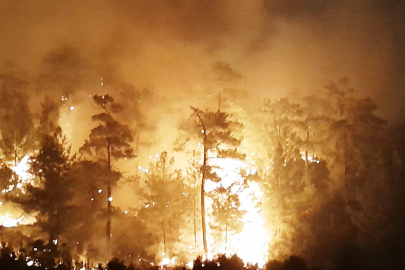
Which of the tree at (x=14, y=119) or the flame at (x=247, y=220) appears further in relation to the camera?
the tree at (x=14, y=119)

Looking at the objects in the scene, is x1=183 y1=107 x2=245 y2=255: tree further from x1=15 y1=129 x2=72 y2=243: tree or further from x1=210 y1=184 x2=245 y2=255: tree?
x1=15 y1=129 x2=72 y2=243: tree

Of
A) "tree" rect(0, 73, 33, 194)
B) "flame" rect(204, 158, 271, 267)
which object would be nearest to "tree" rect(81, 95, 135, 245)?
"flame" rect(204, 158, 271, 267)

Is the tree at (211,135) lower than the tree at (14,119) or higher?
lower

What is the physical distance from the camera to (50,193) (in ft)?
40.8

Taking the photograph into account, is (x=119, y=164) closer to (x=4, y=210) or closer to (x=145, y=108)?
(x=145, y=108)

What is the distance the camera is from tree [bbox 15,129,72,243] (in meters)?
12.5

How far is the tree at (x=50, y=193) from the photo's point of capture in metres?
12.5

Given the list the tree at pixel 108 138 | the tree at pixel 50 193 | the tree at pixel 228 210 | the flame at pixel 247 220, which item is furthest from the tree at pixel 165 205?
the tree at pixel 50 193

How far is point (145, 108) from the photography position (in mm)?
25000

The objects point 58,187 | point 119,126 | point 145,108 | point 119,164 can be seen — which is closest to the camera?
point 58,187

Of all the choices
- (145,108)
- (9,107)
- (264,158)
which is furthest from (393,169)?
(9,107)

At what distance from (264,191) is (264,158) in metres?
1.91

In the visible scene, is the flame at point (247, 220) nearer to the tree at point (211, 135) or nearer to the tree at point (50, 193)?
the tree at point (211, 135)

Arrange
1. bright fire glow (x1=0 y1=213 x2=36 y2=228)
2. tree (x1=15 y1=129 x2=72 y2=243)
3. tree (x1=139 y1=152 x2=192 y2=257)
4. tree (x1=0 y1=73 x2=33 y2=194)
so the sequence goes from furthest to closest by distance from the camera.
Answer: tree (x1=0 y1=73 x2=33 y2=194), tree (x1=139 y1=152 x2=192 y2=257), bright fire glow (x1=0 y1=213 x2=36 y2=228), tree (x1=15 y1=129 x2=72 y2=243)
